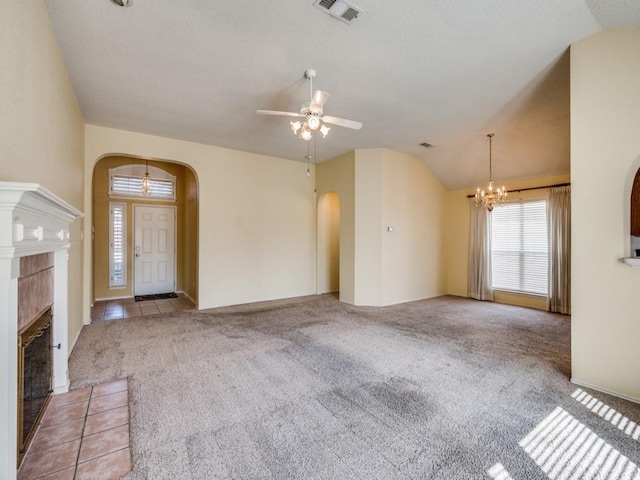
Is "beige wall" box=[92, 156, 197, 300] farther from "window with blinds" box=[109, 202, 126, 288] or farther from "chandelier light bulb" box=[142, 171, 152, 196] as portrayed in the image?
"chandelier light bulb" box=[142, 171, 152, 196]

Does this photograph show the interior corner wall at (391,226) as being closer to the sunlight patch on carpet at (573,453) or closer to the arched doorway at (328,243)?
the arched doorway at (328,243)

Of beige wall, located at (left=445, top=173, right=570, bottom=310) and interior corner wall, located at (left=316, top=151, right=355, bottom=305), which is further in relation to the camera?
beige wall, located at (left=445, top=173, right=570, bottom=310)

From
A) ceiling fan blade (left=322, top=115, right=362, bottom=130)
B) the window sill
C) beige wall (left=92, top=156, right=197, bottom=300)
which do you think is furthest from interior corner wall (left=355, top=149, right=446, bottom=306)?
the window sill

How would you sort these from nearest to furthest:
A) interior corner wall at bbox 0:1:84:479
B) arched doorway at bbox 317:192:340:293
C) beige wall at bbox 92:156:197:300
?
interior corner wall at bbox 0:1:84:479 → beige wall at bbox 92:156:197:300 → arched doorway at bbox 317:192:340:293

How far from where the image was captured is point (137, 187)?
256 inches

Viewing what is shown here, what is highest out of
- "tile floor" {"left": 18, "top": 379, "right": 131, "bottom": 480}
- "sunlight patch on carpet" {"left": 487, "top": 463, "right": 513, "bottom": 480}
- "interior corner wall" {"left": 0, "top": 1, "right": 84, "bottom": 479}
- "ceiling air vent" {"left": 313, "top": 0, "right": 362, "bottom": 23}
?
"ceiling air vent" {"left": 313, "top": 0, "right": 362, "bottom": 23}

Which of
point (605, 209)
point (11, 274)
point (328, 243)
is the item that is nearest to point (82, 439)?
point (11, 274)

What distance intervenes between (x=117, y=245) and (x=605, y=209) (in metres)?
8.00

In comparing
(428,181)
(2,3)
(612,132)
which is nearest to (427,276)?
(428,181)

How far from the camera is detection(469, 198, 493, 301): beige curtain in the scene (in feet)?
20.5

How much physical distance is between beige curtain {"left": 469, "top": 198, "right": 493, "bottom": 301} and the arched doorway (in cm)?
313

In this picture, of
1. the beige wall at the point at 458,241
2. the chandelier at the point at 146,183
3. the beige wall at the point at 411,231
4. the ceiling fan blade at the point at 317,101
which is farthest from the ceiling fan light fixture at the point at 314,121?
the beige wall at the point at 458,241

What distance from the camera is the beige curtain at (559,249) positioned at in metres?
5.15

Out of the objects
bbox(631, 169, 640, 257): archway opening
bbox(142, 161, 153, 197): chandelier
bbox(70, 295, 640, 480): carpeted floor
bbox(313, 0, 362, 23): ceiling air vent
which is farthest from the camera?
bbox(142, 161, 153, 197): chandelier
